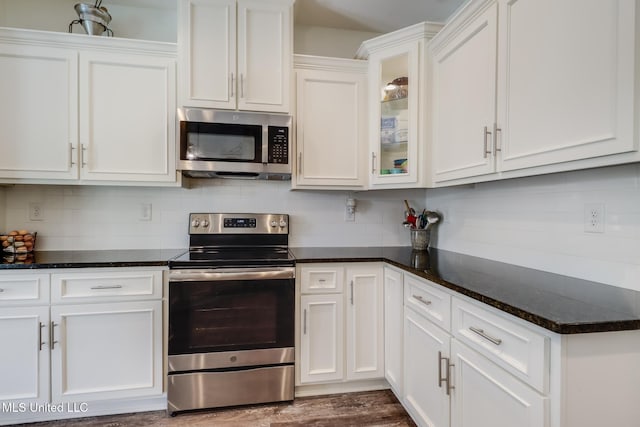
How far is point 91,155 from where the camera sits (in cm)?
196

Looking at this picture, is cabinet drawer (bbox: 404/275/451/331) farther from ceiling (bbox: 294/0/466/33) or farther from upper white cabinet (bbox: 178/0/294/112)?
ceiling (bbox: 294/0/466/33)

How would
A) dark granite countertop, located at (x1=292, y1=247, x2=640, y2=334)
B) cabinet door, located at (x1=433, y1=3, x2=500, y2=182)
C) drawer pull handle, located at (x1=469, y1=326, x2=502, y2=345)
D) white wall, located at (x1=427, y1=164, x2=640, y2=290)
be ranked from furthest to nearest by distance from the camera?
cabinet door, located at (x1=433, y1=3, x2=500, y2=182) < white wall, located at (x1=427, y1=164, x2=640, y2=290) < drawer pull handle, located at (x1=469, y1=326, x2=502, y2=345) < dark granite countertop, located at (x1=292, y1=247, x2=640, y2=334)

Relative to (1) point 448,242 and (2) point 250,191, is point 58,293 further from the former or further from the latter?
(1) point 448,242

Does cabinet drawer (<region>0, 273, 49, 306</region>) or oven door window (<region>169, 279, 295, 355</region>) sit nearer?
cabinet drawer (<region>0, 273, 49, 306</region>)

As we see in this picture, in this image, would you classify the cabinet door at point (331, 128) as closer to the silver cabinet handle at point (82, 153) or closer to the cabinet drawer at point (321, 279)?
the cabinet drawer at point (321, 279)

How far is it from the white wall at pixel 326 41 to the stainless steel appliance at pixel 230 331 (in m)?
1.63

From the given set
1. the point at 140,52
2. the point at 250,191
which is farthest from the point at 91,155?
the point at 250,191

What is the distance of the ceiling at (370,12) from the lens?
2.18 m

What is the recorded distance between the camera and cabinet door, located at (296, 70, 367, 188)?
7.16ft

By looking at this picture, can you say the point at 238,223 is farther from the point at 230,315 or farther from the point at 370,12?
the point at 370,12

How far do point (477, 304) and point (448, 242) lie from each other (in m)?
1.19

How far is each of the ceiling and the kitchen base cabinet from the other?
6.55 feet

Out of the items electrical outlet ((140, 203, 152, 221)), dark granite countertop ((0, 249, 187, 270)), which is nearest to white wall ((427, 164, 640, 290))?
dark granite countertop ((0, 249, 187, 270))

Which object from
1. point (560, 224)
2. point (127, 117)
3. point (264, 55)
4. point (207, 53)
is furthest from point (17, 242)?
point (560, 224)
